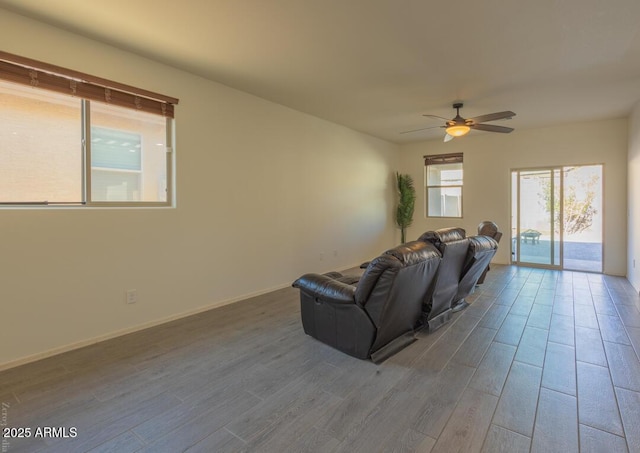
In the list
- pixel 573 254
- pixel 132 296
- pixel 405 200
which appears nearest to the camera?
pixel 132 296

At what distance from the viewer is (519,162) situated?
669cm

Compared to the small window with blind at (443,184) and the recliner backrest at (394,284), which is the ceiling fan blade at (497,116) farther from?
the small window with blind at (443,184)

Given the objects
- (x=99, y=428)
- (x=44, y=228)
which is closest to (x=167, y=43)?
(x=44, y=228)

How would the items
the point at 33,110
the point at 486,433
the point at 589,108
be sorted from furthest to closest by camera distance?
the point at 589,108, the point at 33,110, the point at 486,433

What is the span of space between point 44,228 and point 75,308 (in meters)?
0.76

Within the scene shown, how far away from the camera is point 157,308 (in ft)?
11.5

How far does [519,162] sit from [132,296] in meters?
7.21

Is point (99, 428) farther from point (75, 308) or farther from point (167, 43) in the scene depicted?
point (167, 43)

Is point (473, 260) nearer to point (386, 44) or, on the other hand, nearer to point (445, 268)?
point (445, 268)

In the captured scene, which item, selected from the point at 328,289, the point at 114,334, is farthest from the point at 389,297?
the point at 114,334

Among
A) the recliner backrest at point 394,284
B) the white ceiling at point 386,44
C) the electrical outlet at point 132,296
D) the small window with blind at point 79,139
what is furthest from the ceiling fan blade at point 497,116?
the electrical outlet at point 132,296

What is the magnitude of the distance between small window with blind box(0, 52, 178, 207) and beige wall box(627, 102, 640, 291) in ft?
21.2

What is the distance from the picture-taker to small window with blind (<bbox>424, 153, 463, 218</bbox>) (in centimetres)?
755

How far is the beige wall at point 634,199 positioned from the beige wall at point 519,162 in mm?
366
